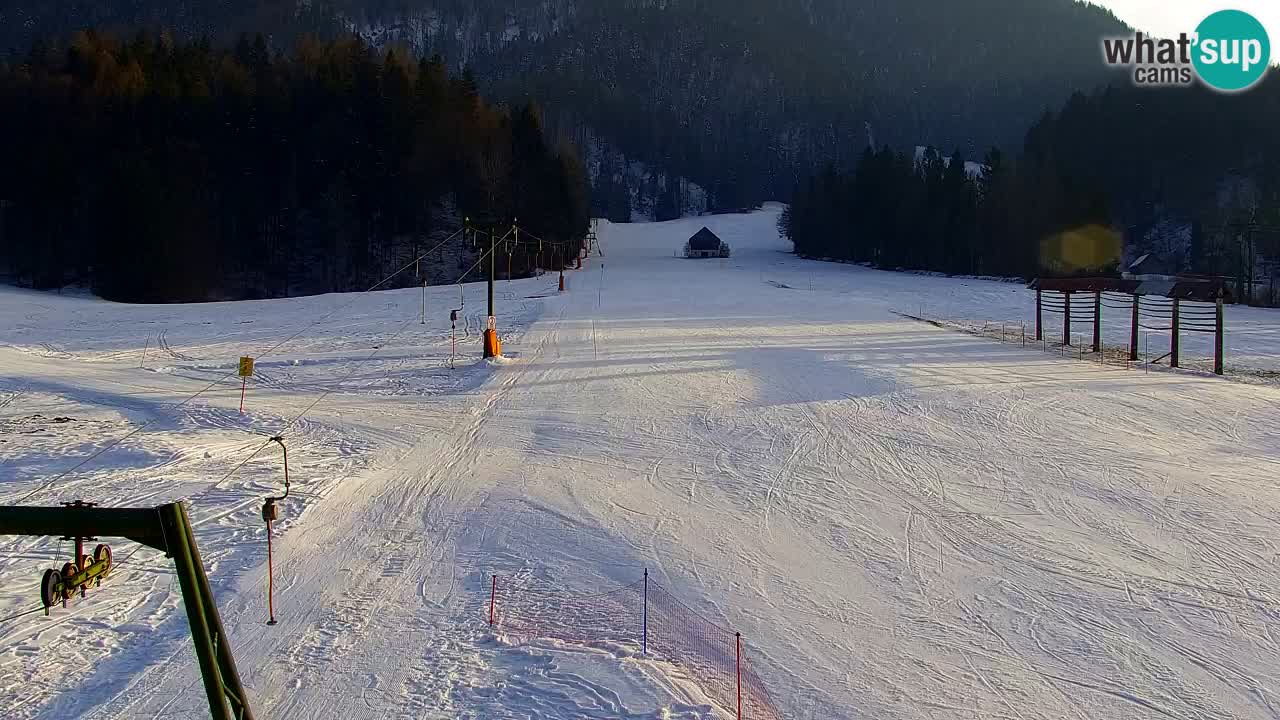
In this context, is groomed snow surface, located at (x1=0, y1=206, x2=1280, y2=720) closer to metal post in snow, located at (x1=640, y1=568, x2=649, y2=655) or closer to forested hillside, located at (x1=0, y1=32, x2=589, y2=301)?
metal post in snow, located at (x1=640, y1=568, x2=649, y2=655)

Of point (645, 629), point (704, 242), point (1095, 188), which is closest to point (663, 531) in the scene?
point (645, 629)

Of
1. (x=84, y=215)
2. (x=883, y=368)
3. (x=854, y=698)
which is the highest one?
(x=84, y=215)

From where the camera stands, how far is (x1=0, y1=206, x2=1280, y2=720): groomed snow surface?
279 inches

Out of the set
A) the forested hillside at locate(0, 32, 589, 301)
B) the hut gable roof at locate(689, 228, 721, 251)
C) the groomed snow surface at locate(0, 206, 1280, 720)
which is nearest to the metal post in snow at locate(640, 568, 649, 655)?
the groomed snow surface at locate(0, 206, 1280, 720)

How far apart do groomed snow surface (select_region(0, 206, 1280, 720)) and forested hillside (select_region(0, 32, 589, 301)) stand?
101 feet

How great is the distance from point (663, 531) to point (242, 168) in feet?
195

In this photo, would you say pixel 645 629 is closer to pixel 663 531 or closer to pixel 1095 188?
pixel 663 531

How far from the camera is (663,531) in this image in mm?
11047

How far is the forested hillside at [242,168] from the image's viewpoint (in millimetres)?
50719

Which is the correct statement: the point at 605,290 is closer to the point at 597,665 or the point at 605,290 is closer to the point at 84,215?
the point at 84,215

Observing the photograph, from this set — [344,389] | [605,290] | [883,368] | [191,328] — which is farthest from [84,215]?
[883,368]

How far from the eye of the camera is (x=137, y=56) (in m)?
59.6

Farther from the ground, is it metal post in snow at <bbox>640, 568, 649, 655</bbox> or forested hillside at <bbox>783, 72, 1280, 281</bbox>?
forested hillside at <bbox>783, 72, 1280, 281</bbox>

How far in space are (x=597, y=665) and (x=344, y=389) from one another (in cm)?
1532
